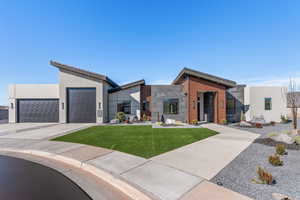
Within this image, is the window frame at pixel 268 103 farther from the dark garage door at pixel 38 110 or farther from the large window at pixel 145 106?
the dark garage door at pixel 38 110

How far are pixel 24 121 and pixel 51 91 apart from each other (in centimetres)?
539

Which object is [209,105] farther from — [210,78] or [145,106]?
[145,106]

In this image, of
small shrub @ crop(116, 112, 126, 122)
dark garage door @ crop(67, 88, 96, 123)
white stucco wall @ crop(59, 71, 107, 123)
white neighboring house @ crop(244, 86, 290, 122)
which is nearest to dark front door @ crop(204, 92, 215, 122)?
white neighboring house @ crop(244, 86, 290, 122)

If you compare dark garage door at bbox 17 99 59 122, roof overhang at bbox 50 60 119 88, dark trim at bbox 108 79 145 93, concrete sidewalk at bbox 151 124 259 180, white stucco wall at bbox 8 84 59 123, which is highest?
roof overhang at bbox 50 60 119 88

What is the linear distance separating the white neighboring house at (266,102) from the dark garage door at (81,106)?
20117mm

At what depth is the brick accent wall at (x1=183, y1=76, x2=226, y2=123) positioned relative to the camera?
14547 millimetres

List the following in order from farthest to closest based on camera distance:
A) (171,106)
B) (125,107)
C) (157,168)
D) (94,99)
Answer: (125,107) → (94,99) → (171,106) → (157,168)

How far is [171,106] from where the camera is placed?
15891mm

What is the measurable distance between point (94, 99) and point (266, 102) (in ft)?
72.7

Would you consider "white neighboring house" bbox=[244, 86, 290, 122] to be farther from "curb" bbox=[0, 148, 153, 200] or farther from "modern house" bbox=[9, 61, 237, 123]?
"curb" bbox=[0, 148, 153, 200]

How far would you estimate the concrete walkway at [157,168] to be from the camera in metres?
2.83

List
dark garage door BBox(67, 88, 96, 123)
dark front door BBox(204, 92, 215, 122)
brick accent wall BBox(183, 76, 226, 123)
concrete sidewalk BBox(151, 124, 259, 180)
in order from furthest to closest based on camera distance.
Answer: dark garage door BBox(67, 88, 96, 123)
dark front door BBox(204, 92, 215, 122)
brick accent wall BBox(183, 76, 226, 123)
concrete sidewalk BBox(151, 124, 259, 180)

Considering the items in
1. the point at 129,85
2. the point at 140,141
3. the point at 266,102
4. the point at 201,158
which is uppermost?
the point at 129,85

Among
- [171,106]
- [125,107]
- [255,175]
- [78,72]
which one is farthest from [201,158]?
[78,72]
